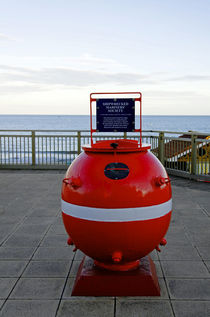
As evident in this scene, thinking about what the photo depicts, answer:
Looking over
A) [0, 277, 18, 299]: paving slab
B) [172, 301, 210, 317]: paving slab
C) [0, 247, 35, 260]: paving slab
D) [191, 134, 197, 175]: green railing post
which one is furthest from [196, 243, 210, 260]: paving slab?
[191, 134, 197, 175]: green railing post

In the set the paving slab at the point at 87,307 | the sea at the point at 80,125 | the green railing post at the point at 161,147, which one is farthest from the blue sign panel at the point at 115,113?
the sea at the point at 80,125

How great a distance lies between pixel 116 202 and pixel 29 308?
1.44 metres

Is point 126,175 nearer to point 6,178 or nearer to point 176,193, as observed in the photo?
point 176,193

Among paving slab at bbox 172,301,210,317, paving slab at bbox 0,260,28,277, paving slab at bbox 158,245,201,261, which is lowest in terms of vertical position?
paving slab at bbox 172,301,210,317

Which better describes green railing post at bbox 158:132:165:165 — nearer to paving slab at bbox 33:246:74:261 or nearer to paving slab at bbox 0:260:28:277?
paving slab at bbox 33:246:74:261

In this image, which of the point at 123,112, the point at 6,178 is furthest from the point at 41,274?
the point at 6,178

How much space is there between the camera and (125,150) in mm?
3436

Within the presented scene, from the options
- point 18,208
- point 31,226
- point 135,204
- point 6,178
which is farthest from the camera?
point 6,178

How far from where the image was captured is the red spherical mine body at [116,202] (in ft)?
10.6

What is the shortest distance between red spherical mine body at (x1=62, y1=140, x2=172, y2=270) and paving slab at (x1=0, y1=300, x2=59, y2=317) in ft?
2.21

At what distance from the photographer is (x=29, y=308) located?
3398mm

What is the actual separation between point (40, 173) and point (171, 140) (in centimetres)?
478

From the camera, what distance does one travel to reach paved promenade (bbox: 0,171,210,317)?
133 inches

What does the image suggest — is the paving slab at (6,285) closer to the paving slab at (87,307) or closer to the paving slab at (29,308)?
the paving slab at (29,308)
